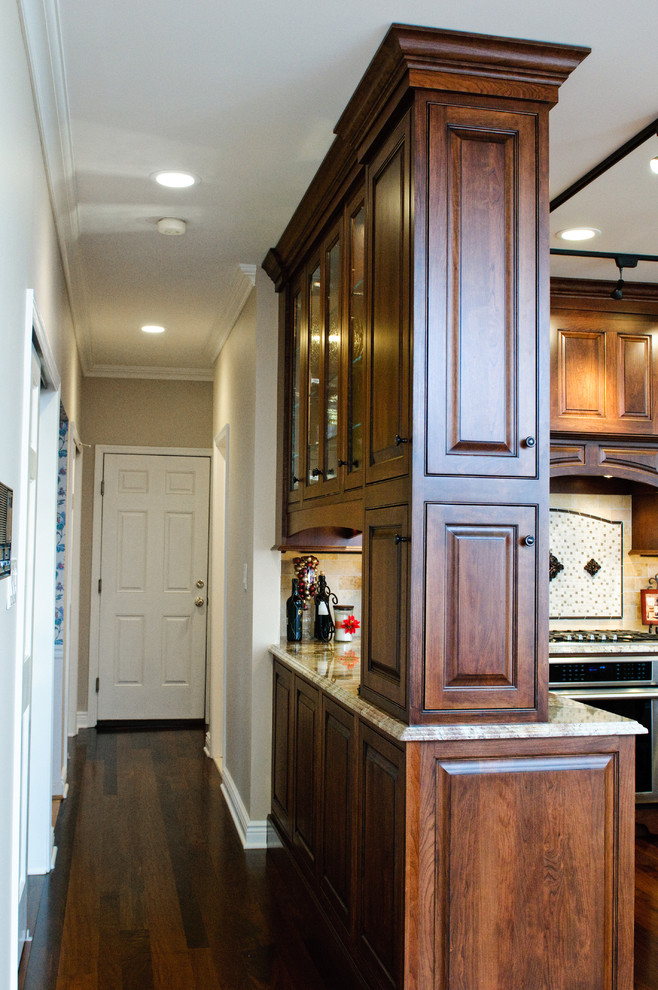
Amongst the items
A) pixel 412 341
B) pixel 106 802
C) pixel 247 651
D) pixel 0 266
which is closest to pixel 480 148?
pixel 412 341

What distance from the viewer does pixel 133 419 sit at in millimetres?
7074

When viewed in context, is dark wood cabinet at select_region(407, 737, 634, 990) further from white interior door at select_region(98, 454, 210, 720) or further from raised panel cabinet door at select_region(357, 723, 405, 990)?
white interior door at select_region(98, 454, 210, 720)

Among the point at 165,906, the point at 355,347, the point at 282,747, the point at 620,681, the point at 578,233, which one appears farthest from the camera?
the point at 620,681

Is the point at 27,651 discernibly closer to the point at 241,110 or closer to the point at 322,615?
the point at 322,615

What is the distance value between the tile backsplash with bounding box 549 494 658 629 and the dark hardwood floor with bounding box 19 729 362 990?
2.14 m

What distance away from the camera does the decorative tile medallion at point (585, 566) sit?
507cm

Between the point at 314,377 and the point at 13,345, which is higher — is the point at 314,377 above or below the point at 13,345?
above

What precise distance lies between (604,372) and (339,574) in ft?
5.46

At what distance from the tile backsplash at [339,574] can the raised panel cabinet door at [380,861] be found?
5.99ft

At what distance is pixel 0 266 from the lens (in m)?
2.01

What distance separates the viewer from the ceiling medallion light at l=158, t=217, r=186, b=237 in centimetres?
378

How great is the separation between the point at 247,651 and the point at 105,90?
2.58 meters

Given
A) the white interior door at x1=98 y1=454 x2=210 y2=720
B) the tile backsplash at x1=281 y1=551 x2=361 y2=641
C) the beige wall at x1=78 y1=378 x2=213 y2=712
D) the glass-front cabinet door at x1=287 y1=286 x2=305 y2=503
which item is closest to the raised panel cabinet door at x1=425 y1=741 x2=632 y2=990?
the glass-front cabinet door at x1=287 y1=286 x2=305 y2=503

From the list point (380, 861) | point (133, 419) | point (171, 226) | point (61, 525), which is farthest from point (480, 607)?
point (133, 419)
